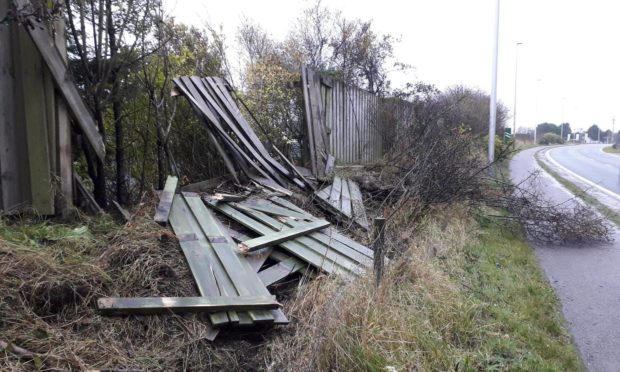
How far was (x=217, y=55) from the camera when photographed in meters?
7.91

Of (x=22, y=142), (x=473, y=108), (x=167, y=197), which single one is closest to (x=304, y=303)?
(x=167, y=197)

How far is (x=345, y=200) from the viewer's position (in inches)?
259

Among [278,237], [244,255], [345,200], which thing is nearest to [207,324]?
[244,255]

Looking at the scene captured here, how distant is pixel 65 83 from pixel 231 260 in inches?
86.2

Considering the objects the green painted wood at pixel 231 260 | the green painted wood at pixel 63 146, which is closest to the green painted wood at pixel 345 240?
the green painted wood at pixel 231 260

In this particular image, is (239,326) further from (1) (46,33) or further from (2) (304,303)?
(1) (46,33)

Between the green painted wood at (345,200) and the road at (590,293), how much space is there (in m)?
2.62

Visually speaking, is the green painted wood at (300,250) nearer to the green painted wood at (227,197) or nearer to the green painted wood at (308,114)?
the green painted wood at (227,197)

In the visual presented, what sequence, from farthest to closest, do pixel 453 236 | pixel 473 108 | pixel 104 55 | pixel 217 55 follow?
pixel 473 108 < pixel 217 55 < pixel 453 236 < pixel 104 55

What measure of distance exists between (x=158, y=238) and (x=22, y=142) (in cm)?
144

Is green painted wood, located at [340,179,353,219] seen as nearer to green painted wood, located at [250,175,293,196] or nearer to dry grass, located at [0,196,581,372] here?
green painted wood, located at [250,175,293,196]

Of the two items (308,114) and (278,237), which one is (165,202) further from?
(308,114)

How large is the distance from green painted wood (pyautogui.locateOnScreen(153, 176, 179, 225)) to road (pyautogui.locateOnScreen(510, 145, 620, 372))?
3.75 m

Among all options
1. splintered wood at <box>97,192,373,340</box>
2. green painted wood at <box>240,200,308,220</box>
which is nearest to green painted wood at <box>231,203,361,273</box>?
splintered wood at <box>97,192,373,340</box>
